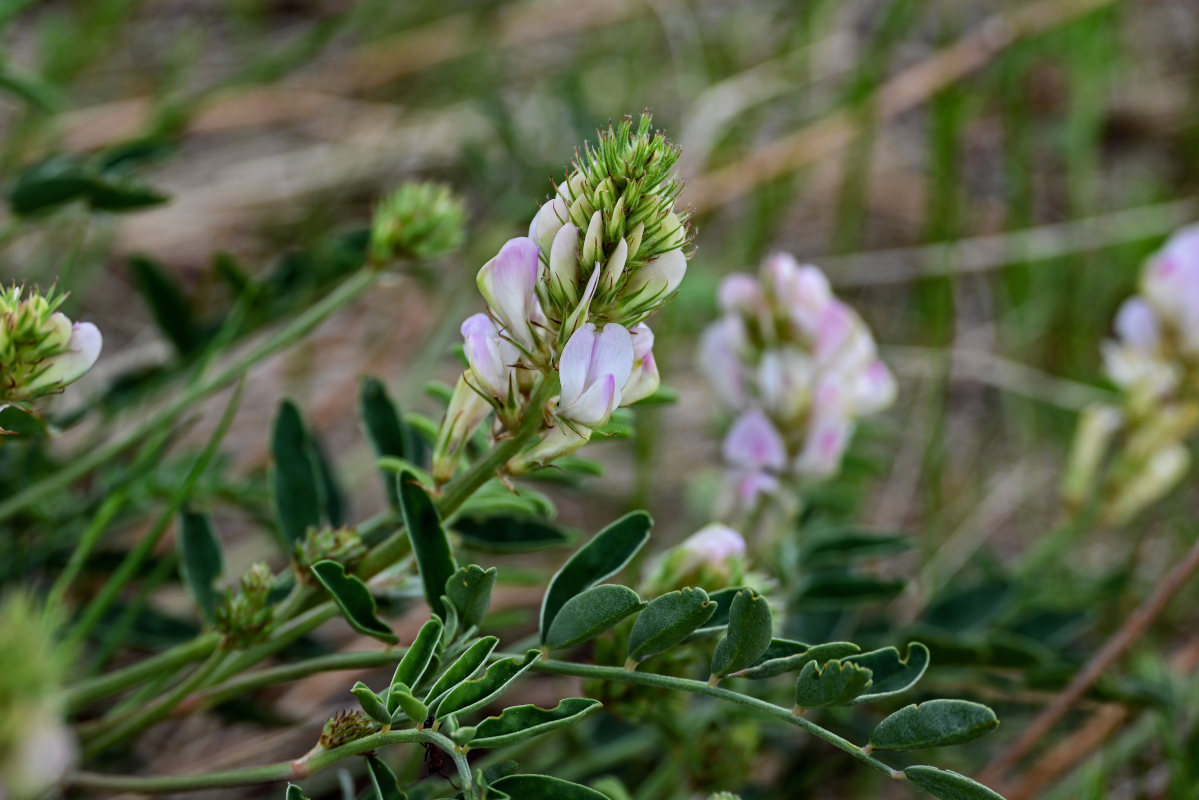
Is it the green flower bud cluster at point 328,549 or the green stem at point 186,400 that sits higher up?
the green stem at point 186,400

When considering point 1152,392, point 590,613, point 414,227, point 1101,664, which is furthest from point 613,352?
point 1152,392

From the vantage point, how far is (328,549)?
0.70m

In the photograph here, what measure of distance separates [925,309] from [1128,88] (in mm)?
1185

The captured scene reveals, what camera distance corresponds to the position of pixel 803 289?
1.08 metres

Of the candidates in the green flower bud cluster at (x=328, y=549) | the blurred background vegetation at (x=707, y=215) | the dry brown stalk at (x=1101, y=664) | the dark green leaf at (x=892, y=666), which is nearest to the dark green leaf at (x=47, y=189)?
the blurred background vegetation at (x=707, y=215)

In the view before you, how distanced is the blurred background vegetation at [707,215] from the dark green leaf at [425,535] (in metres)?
0.38

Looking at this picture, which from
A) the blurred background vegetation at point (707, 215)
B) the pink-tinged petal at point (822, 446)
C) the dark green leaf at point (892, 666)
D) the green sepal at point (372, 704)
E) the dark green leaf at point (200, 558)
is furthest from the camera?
the blurred background vegetation at point (707, 215)

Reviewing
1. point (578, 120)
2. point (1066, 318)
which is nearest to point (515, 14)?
point (578, 120)

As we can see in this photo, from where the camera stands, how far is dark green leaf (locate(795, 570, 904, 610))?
0.95m

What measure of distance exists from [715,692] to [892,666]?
14 centimetres

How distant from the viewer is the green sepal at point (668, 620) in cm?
60

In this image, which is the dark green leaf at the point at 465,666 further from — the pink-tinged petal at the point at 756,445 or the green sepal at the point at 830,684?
the pink-tinged petal at the point at 756,445

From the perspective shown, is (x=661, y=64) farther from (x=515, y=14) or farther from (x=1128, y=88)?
(x=1128, y=88)

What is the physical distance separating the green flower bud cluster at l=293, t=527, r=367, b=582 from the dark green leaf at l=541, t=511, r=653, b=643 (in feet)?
0.44
